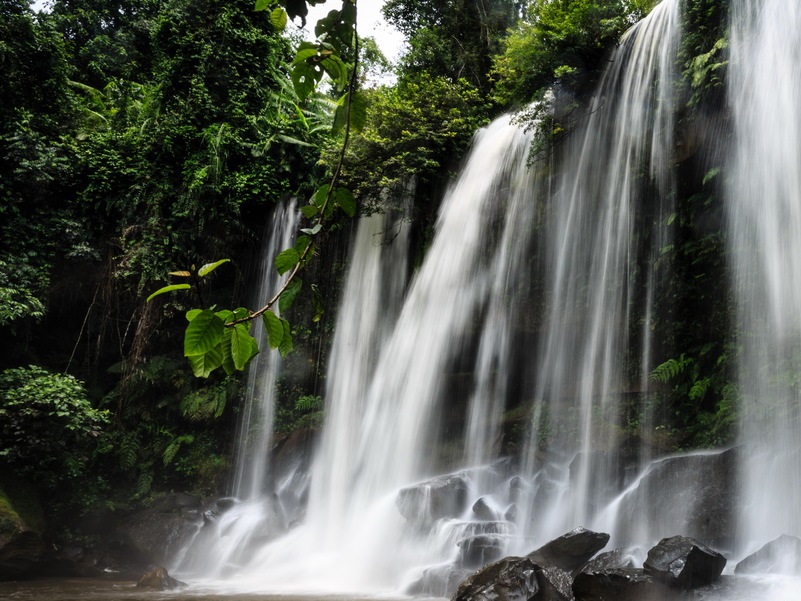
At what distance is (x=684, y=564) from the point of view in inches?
205

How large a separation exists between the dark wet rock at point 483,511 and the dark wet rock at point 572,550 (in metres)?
1.82

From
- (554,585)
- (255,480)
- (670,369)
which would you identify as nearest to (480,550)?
(554,585)

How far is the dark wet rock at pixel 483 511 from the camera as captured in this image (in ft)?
26.2

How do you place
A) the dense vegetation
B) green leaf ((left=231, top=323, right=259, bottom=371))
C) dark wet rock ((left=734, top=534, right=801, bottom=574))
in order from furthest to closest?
the dense vegetation → dark wet rock ((left=734, top=534, right=801, bottom=574)) → green leaf ((left=231, top=323, right=259, bottom=371))

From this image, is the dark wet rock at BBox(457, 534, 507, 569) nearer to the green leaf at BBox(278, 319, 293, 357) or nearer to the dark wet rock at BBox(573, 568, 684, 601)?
the dark wet rock at BBox(573, 568, 684, 601)

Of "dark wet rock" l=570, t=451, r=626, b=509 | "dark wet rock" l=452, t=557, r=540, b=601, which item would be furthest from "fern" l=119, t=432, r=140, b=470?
"dark wet rock" l=452, t=557, r=540, b=601

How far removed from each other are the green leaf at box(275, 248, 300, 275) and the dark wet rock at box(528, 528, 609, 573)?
17.8 feet

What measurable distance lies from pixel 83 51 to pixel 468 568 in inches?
825

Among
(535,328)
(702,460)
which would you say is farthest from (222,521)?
(702,460)

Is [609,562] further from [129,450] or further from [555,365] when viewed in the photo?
[129,450]

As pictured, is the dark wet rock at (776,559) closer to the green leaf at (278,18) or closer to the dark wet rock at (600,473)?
the dark wet rock at (600,473)

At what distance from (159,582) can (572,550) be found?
5224 mm

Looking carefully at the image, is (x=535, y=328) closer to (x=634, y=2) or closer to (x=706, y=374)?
(x=706, y=374)

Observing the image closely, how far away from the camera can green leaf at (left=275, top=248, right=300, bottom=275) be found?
1373 millimetres
